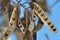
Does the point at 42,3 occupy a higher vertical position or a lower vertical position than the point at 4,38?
higher

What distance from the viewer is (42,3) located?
74 centimetres

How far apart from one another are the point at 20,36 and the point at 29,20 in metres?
0.08

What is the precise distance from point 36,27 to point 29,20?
4 centimetres

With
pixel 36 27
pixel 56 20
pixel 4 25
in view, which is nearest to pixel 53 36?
pixel 56 20

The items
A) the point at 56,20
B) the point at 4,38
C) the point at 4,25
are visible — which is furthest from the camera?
the point at 56,20

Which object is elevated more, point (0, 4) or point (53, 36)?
point (0, 4)

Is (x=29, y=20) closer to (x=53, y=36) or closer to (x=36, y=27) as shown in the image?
(x=36, y=27)

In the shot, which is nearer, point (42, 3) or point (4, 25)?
point (42, 3)

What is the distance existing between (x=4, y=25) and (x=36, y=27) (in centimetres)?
23

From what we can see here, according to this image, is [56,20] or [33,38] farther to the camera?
[56,20]

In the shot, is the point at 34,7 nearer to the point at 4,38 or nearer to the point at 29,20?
the point at 29,20

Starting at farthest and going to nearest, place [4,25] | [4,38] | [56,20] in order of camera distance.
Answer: [56,20], [4,25], [4,38]

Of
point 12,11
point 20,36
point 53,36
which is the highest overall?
point 12,11

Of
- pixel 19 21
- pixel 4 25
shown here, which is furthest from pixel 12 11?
pixel 4 25
